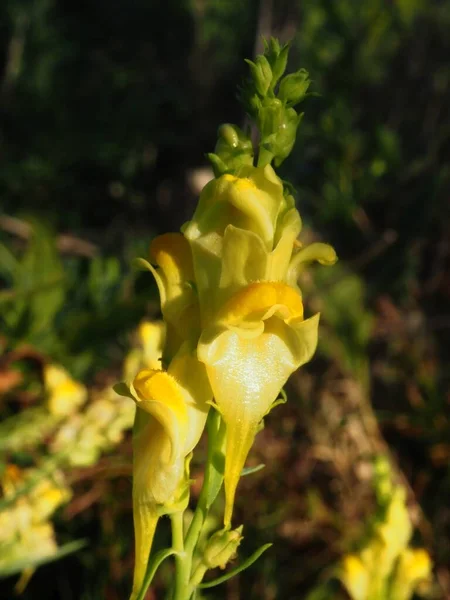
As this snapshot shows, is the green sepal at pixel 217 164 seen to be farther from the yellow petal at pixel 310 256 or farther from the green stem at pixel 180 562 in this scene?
the green stem at pixel 180 562

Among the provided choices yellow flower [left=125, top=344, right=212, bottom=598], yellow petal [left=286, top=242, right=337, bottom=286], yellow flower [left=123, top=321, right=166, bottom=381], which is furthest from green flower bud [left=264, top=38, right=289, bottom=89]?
yellow flower [left=123, top=321, right=166, bottom=381]

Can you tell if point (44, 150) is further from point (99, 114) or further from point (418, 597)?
point (418, 597)

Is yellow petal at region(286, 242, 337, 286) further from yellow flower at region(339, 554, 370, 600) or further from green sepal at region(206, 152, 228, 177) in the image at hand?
yellow flower at region(339, 554, 370, 600)

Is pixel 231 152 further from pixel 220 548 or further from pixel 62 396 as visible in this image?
pixel 62 396

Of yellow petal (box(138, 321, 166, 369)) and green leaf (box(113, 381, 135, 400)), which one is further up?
yellow petal (box(138, 321, 166, 369))

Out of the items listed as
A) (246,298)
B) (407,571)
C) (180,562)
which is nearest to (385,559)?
(407,571)

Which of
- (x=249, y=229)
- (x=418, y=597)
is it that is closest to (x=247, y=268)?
(x=249, y=229)

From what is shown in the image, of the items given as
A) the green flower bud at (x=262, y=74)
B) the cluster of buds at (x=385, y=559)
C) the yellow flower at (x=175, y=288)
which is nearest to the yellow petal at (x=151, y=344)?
the cluster of buds at (x=385, y=559)
